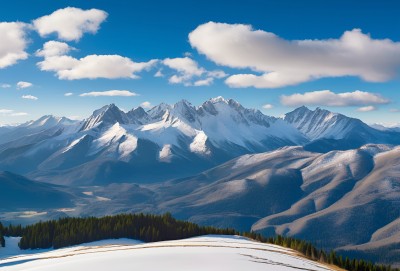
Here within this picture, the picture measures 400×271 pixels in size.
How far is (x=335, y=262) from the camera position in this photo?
389 feet

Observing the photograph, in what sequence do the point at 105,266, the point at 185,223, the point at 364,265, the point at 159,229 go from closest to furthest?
1. the point at 105,266
2. the point at 364,265
3. the point at 159,229
4. the point at 185,223

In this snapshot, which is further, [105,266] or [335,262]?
[335,262]

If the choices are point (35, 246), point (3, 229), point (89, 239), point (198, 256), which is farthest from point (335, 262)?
point (3, 229)

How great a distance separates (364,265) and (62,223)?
425 ft

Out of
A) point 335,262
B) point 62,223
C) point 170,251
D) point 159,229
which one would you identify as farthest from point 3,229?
point 335,262

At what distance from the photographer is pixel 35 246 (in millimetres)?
166625

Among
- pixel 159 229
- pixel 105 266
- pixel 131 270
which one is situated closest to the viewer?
pixel 131 270

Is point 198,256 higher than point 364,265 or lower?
higher

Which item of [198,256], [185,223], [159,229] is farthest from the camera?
[185,223]

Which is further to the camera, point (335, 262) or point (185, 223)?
point (185, 223)

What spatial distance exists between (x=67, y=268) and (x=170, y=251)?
24.4 m

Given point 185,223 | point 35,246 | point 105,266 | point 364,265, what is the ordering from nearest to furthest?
point 105,266
point 364,265
point 35,246
point 185,223

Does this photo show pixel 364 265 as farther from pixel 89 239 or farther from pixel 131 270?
pixel 89 239

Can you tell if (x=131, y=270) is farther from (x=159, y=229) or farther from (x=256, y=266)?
(x=159, y=229)
